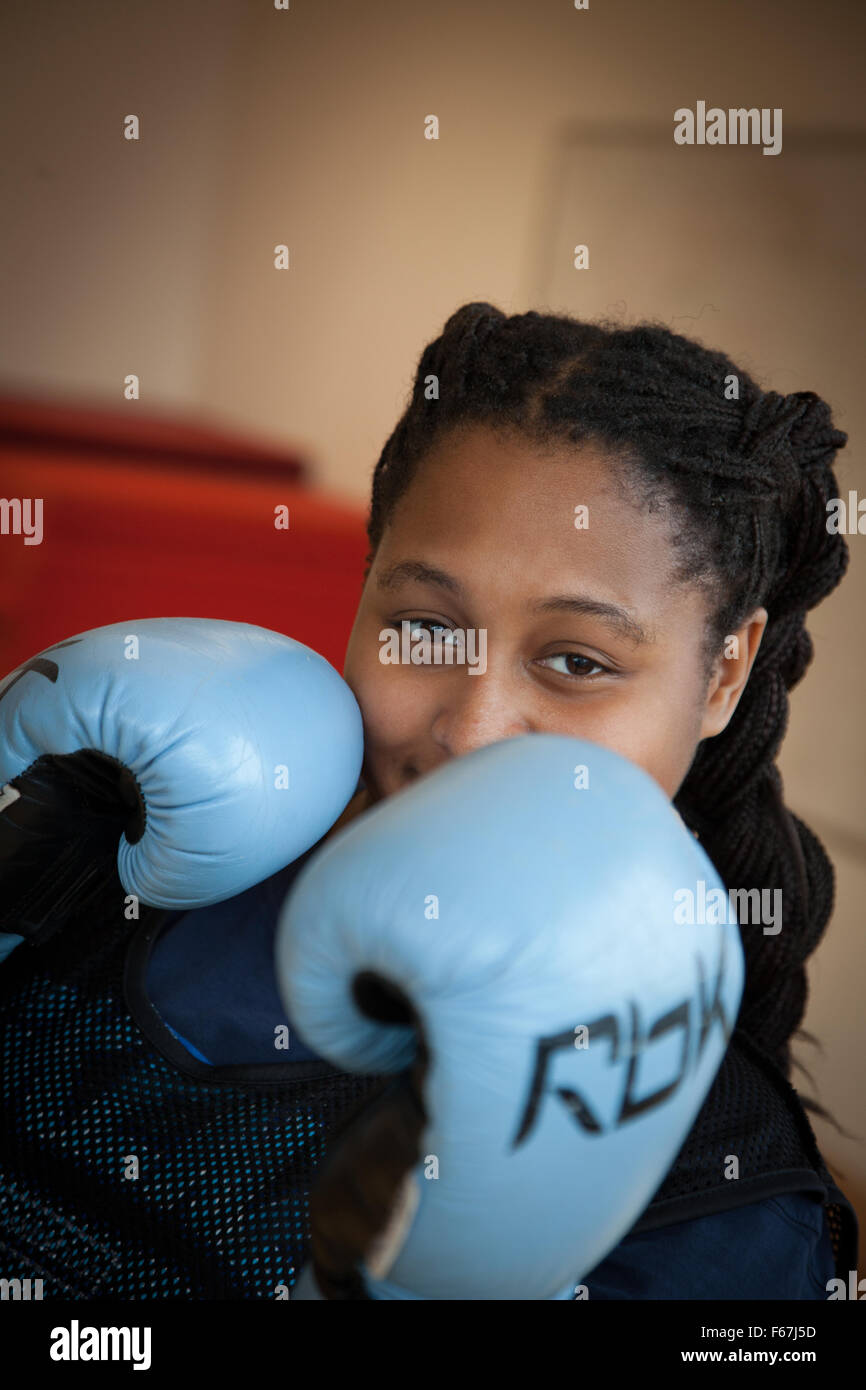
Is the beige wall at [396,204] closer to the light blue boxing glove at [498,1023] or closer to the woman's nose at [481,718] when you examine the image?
the woman's nose at [481,718]

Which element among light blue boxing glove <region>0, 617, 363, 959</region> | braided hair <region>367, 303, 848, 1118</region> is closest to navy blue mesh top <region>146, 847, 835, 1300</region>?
light blue boxing glove <region>0, 617, 363, 959</region>

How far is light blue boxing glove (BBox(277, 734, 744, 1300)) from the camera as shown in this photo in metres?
0.48

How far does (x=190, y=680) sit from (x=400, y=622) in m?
0.21

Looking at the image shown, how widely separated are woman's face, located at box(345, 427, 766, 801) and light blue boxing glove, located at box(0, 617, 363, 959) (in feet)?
0.29

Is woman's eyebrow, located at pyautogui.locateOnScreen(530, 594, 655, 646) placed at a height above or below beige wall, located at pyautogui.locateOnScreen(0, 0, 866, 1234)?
below

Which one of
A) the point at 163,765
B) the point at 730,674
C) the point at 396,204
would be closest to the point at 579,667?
the point at 730,674

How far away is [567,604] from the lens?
82cm

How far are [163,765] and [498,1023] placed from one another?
33 cm

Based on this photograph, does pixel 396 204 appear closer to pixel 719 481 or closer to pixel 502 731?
pixel 719 481

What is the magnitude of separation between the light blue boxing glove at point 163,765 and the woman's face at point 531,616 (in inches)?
3.5

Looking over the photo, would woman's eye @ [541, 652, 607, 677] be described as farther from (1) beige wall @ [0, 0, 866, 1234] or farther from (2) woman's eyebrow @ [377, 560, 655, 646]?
(1) beige wall @ [0, 0, 866, 1234]

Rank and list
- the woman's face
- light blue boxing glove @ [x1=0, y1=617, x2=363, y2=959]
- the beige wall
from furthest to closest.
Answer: the beige wall < the woman's face < light blue boxing glove @ [x1=0, y1=617, x2=363, y2=959]

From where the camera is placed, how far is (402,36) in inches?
110
